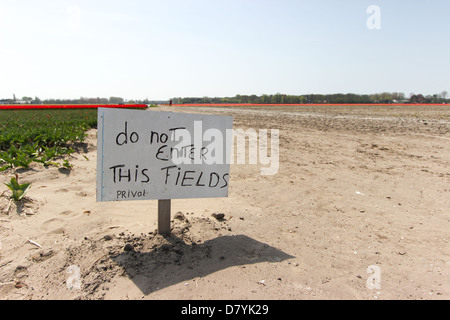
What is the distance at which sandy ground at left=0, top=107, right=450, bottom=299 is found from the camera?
205 centimetres

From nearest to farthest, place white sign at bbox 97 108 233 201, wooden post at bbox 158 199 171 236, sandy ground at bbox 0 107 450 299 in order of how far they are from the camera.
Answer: sandy ground at bbox 0 107 450 299
white sign at bbox 97 108 233 201
wooden post at bbox 158 199 171 236

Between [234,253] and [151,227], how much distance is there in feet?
3.15

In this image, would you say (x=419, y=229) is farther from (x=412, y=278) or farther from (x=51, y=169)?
(x=51, y=169)

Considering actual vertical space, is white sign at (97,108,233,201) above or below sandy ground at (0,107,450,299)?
above

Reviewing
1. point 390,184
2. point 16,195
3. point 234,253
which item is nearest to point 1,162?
point 16,195

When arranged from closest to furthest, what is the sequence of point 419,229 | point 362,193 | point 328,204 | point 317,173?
point 419,229 < point 328,204 < point 362,193 < point 317,173

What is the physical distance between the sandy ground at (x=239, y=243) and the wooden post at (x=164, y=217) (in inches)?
4.4

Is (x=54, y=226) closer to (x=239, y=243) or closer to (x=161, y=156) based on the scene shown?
(x=161, y=156)

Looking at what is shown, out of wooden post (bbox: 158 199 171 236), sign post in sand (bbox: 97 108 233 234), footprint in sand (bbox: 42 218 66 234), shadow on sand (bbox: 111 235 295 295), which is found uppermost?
sign post in sand (bbox: 97 108 233 234)

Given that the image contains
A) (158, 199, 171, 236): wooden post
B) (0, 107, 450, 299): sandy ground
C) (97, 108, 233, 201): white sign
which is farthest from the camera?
(158, 199, 171, 236): wooden post

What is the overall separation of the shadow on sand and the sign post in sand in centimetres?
35

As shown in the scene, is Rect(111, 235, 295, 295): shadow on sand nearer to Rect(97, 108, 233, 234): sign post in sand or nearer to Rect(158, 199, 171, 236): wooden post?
Rect(158, 199, 171, 236): wooden post

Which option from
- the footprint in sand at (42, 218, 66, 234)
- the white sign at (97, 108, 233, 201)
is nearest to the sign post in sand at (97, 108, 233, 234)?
the white sign at (97, 108, 233, 201)
